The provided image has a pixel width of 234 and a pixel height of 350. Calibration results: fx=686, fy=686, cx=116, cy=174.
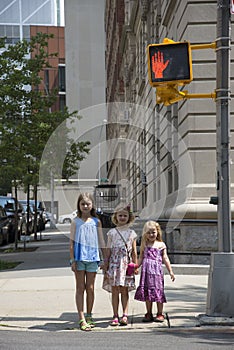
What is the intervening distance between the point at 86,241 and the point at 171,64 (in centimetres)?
261

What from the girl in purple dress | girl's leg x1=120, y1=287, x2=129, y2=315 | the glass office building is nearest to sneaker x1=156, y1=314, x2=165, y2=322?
the girl in purple dress

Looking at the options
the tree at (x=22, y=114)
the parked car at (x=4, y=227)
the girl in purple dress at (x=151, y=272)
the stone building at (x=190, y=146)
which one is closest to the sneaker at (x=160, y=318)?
the girl in purple dress at (x=151, y=272)

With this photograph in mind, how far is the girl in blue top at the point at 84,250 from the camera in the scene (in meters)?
9.12

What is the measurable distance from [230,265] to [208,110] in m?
7.89

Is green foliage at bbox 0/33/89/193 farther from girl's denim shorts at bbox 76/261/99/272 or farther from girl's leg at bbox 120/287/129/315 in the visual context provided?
girl's leg at bbox 120/287/129/315

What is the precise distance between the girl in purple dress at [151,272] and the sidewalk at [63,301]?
0.28m

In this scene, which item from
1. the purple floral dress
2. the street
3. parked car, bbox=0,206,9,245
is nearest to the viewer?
the street

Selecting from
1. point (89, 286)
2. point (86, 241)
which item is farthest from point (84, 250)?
point (89, 286)

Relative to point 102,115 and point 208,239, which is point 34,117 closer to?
point 208,239

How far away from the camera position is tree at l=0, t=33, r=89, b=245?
67.9ft

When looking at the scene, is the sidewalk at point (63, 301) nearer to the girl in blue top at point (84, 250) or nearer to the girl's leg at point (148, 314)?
the girl's leg at point (148, 314)

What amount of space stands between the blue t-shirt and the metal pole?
5.68 feet

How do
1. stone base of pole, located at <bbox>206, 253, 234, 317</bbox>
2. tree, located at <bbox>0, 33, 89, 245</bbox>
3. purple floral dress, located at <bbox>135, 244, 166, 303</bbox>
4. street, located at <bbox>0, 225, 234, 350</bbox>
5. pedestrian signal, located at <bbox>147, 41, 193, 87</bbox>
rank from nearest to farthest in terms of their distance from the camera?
1. street, located at <bbox>0, 225, 234, 350</bbox>
2. pedestrian signal, located at <bbox>147, 41, 193, 87</bbox>
3. stone base of pole, located at <bbox>206, 253, 234, 317</bbox>
4. purple floral dress, located at <bbox>135, 244, 166, 303</bbox>
5. tree, located at <bbox>0, 33, 89, 245</bbox>

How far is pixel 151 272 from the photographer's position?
30.9 ft
